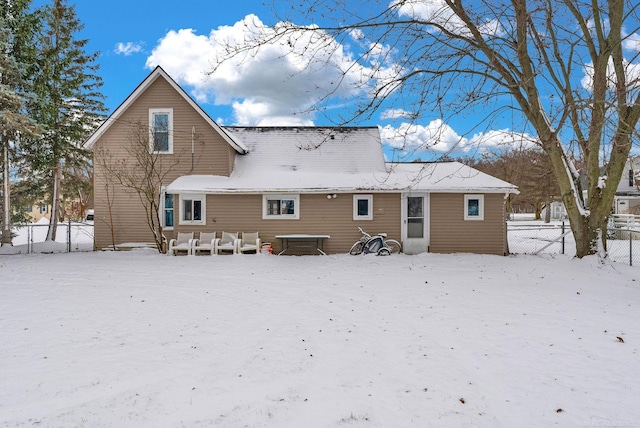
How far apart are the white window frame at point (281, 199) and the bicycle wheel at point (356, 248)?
241 centimetres

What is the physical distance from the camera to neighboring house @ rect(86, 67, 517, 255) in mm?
13789

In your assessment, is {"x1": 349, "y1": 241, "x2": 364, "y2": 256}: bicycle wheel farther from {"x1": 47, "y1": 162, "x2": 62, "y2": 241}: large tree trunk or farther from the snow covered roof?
{"x1": 47, "y1": 162, "x2": 62, "y2": 241}: large tree trunk

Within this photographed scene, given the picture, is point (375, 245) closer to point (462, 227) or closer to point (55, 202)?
point (462, 227)

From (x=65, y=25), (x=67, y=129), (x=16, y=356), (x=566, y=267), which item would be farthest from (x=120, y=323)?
(x=65, y=25)

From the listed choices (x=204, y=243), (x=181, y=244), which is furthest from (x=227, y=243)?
(x=181, y=244)

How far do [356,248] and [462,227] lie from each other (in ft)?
13.4

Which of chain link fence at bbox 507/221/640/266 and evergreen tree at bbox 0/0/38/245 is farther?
evergreen tree at bbox 0/0/38/245

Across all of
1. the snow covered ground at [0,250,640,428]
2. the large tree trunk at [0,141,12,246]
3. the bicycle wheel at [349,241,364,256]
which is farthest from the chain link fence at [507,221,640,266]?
the large tree trunk at [0,141,12,246]

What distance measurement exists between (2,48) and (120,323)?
14.4 m

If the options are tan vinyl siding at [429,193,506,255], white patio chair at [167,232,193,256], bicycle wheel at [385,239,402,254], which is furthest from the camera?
bicycle wheel at [385,239,402,254]

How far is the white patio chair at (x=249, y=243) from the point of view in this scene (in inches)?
525

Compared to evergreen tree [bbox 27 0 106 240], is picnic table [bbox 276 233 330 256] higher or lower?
lower

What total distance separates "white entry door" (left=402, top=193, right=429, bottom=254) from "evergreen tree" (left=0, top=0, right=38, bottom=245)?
47.4 ft

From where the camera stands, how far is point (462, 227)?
547 inches
